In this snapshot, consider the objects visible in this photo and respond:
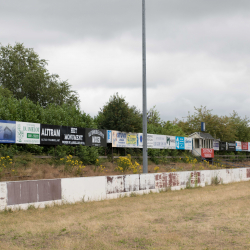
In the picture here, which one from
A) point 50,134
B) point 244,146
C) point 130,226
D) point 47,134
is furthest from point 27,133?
point 244,146

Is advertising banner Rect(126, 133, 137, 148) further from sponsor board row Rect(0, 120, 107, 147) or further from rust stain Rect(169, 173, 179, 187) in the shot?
rust stain Rect(169, 173, 179, 187)

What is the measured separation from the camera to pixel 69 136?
73.7 ft

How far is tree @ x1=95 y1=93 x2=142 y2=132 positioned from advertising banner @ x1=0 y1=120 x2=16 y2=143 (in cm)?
1124

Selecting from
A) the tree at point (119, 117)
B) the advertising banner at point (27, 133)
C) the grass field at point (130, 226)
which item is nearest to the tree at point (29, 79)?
the tree at point (119, 117)

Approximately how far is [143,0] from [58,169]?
11859 mm

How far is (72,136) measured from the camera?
2269cm

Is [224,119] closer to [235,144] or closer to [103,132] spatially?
[235,144]

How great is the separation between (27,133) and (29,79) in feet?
99.7

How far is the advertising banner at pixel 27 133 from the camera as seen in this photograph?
19156 mm

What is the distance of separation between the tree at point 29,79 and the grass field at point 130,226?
38030 mm

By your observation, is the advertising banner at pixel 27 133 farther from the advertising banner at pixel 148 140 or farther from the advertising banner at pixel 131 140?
the advertising banner at pixel 148 140

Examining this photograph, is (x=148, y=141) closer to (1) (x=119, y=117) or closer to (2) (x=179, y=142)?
(1) (x=119, y=117)

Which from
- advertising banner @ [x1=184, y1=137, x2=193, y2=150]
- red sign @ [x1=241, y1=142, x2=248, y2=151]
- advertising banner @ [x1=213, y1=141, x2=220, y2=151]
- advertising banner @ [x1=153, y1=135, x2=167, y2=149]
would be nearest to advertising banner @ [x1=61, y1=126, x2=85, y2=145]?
advertising banner @ [x1=153, y1=135, x2=167, y2=149]

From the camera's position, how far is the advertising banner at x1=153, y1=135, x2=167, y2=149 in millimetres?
32000
